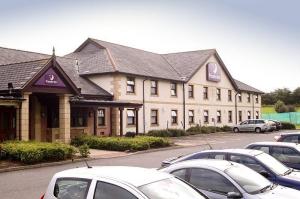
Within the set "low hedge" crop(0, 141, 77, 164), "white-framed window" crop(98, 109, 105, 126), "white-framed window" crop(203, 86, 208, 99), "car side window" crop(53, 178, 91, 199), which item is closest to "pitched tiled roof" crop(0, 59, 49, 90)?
"low hedge" crop(0, 141, 77, 164)

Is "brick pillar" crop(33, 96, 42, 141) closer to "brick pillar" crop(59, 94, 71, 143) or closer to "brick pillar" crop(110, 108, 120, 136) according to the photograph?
"brick pillar" crop(59, 94, 71, 143)

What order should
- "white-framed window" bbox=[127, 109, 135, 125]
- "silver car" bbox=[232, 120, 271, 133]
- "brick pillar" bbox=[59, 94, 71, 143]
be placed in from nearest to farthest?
1. "brick pillar" bbox=[59, 94, 71, 143]
2. "white-framed window" bbox=[127, 109, 135, 125]
3. "silver car" bbox=[232, 120, 271, 133]

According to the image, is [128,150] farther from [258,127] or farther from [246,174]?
[258,127]

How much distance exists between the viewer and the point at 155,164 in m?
19.8

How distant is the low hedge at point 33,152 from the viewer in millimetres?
19703

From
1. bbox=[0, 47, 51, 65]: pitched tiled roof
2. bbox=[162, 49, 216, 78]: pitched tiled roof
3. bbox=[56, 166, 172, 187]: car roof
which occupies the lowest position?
bbox=[56, 166, 172, 187]: car roof

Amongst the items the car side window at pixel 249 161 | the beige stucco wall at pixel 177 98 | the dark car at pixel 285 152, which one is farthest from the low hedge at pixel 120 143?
the car side window at pixel 249 161

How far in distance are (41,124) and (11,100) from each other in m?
6.34

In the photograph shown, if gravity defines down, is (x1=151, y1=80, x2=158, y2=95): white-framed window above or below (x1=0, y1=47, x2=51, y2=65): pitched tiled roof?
below

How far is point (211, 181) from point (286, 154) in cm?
495

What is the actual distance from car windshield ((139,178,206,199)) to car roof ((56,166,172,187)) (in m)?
0.08

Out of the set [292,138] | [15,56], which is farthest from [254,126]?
[292,138]

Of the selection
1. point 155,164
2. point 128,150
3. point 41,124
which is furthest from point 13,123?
point 155,164

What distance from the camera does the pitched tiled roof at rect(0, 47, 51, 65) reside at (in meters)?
31.6
